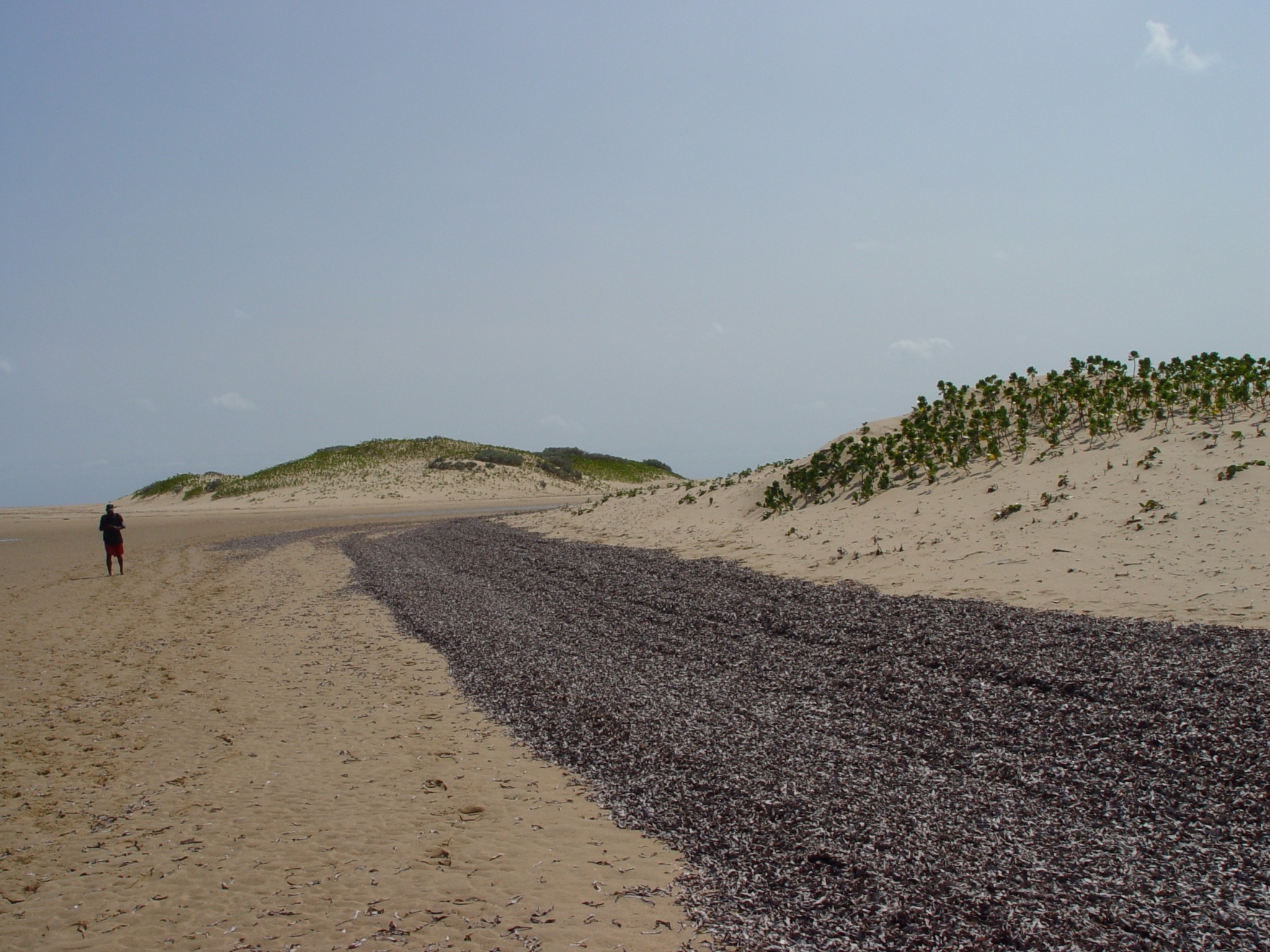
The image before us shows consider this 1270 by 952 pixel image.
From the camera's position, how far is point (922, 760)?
5.99m

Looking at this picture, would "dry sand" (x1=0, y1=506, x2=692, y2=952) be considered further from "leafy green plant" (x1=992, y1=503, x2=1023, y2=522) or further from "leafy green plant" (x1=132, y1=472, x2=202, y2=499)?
"leafy green plant" (x1=132, y1=472, x2=202, y2=499)

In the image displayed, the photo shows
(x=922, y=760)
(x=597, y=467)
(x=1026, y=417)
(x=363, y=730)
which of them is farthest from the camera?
(x=597, y=467)

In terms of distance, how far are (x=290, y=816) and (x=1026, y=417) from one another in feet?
62.3

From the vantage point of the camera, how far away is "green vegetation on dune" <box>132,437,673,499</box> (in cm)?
6444

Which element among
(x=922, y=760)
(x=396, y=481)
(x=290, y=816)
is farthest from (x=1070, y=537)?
(x=396, y=481)

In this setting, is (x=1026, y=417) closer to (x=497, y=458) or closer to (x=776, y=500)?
(x=776, y=500)

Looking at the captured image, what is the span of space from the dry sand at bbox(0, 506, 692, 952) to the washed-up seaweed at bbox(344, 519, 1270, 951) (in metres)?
0.51

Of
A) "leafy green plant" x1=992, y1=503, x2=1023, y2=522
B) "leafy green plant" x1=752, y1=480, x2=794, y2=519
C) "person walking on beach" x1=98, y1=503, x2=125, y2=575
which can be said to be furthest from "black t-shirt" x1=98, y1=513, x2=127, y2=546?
"leafy green plant" x1=992, y1=503, x2=1023, y2=522

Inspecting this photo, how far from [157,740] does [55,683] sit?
3620mm

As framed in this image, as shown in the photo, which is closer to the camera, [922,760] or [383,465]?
[922,760]

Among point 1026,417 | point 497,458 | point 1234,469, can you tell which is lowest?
point 1234,469

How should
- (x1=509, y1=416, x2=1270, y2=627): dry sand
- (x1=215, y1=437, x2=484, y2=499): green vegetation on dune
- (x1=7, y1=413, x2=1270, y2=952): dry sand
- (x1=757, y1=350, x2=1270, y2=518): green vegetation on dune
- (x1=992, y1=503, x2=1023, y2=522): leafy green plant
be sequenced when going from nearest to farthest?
(x1=7, y1=413, x2=1270, y2=952): dry sand
(x1=509, y1=416, x2=1270, y2=627): dry sand
(x1=992, y1=503, x2=1023, y2=522): leafy green plant
(x1=757, y1=350, x2=1270, y2=518): green vegetation on dune
(x1=215, y1=437, x2=484, y2=499): green vegetation on dune

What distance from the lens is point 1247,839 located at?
458 centimetres

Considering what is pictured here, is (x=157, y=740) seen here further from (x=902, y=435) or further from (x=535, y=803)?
(x=902, y=435)
